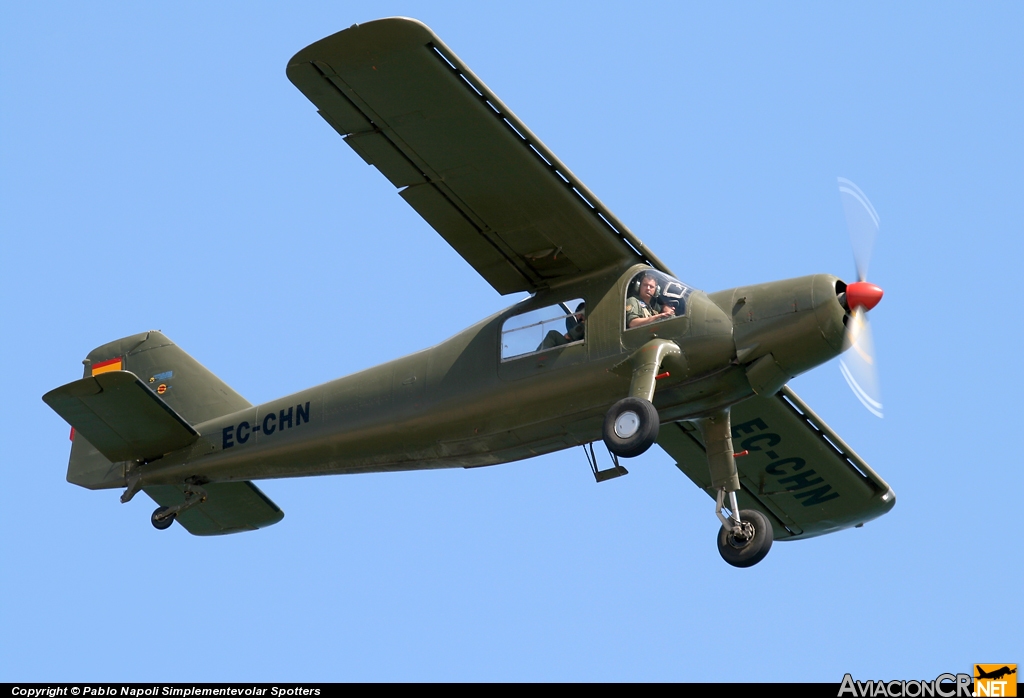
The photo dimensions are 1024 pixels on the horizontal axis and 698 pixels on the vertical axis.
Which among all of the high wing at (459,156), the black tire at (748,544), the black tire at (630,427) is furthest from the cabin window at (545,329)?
the black tire at (748,544)

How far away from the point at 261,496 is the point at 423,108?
591 cm

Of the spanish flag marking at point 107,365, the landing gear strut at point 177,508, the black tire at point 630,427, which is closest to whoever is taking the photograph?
the black tire at point 630,427

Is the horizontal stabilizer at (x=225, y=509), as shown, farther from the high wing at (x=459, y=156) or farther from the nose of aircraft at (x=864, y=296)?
the nose of aircraft at (x=864, y=296)

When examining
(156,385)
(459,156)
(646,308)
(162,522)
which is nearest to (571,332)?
(646,308)

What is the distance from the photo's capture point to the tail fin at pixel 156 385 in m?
17.7

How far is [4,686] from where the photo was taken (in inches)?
579

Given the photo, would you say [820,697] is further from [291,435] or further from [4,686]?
[4,686]

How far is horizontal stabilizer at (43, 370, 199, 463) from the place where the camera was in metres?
16.2

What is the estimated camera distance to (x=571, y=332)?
574 inches

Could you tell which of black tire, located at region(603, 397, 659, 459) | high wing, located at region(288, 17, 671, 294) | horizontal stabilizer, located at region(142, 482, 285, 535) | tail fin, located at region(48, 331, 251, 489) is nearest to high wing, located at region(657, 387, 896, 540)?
high wing, located at region(288, 17, 671, 294)

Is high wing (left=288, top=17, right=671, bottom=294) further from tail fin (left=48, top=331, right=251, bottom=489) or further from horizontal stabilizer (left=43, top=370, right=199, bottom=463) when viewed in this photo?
tail fin (left=48, top=331, right=251, bottom=489)

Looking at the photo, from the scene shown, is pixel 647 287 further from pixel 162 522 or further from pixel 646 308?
pixel 162 522

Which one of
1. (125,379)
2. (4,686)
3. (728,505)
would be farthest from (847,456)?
(4,686)

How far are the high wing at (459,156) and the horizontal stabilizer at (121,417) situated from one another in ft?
13.4
